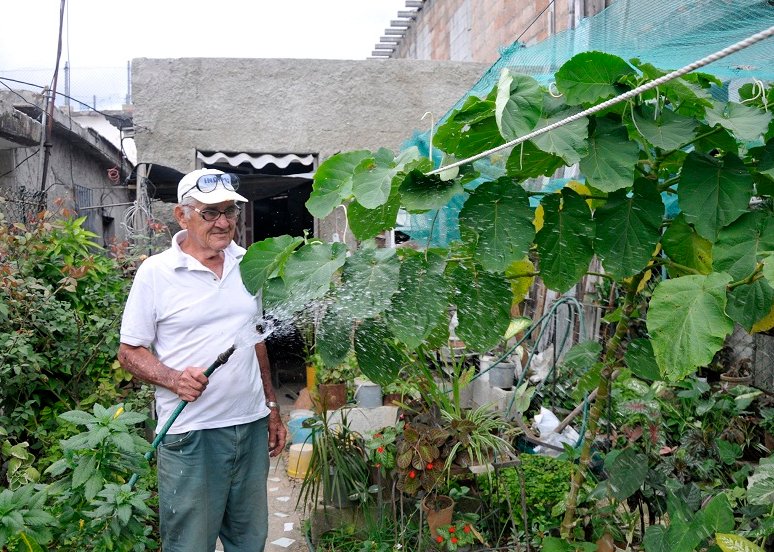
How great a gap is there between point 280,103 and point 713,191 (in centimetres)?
584

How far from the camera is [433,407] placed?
3.47 meters

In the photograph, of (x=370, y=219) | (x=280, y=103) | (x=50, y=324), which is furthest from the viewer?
(x=280, y=103)

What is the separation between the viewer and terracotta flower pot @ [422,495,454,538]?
3.19m

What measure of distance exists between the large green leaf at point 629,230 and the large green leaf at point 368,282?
60 centimetres

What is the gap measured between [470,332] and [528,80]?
0.75m

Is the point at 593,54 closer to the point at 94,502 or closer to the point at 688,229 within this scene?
the point at 688,229

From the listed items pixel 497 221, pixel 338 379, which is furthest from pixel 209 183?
pixel 338 379

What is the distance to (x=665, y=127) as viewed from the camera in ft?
5.71

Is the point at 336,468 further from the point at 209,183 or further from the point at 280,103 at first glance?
the point at 280,103

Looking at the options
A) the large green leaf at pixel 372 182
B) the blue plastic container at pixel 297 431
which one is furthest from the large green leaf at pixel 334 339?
the blue plastic container at pixel 297 431

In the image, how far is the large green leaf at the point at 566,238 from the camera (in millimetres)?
1976

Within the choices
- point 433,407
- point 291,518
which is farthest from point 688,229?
point 291,518

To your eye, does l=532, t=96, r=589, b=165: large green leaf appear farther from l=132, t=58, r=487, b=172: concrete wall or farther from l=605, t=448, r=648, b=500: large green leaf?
l=132, t=58, r=487, b=172: concrete wall

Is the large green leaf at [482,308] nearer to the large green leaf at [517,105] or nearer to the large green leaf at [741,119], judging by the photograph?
the large green leaf at [517,105]
